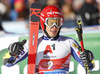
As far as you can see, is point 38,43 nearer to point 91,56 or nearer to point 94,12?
point 91,56

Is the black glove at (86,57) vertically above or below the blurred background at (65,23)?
below

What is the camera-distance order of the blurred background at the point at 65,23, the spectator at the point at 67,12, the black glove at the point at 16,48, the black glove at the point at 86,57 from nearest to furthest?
the black glove at the point at 16,48, the black glove at the point at 86,57, the blurred background at the point at 65,23, the spectator at the point at 67,12

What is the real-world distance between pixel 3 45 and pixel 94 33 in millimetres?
1517

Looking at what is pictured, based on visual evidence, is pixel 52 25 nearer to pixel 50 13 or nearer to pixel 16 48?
pixel 50 13

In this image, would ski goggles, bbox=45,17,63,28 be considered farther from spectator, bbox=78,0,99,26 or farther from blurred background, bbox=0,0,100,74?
spectator, bbox=78,0,99,26

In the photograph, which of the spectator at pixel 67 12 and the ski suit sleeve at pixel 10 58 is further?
the spectator at pixel 67 12

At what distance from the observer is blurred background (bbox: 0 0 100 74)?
13.5 ft

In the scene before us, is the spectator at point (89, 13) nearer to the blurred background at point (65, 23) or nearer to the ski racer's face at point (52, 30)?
the blurred background at point (65, 23)

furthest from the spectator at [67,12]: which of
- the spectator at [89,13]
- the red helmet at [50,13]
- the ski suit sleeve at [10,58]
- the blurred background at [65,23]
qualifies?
the ski suit sleeve at [10,58]

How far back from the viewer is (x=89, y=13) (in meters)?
5.20

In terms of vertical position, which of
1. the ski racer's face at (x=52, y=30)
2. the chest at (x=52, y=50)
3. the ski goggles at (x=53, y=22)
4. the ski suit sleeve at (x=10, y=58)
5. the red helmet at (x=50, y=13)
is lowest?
the ski suit sleeve at (x=10, y=58)

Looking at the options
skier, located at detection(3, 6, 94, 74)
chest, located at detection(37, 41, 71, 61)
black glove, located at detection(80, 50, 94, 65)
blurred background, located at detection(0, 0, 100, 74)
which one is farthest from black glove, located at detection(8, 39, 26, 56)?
blurred background, located at detection(0, 0, 100, 74)

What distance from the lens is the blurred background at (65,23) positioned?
4117 millimetres

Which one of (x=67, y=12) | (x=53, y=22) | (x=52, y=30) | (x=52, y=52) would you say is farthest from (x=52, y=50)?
(x=67, y=12)
